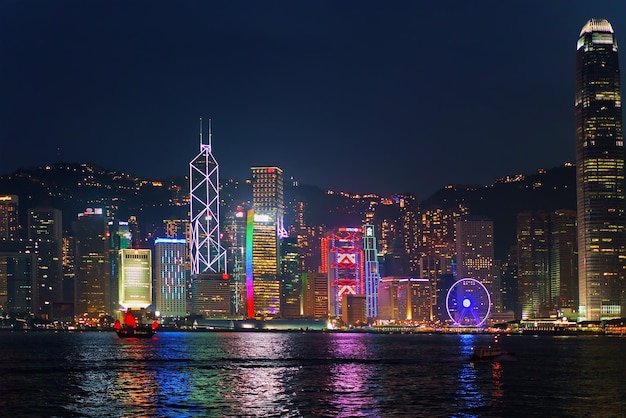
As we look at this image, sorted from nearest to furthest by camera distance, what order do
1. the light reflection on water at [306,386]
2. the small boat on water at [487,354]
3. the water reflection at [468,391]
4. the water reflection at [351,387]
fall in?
the light reflection on water at [306,386] < the water reflection at [351,387] < the water reflection at [468,391] < the small boat on water at [487,354]

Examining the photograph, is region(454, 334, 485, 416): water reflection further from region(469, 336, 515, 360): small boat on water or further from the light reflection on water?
region(469, 336, 515, 360): small boat on water

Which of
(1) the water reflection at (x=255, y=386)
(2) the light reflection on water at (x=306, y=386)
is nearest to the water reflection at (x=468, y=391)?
(2) the light reflection on water at (x=306, y=386)

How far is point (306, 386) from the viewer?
3634 inches

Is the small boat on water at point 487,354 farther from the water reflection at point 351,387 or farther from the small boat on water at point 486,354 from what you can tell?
the water reflection at point 351,387

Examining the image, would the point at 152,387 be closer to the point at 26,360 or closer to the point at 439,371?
the point at 439,371

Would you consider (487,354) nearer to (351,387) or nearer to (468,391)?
(351,387)

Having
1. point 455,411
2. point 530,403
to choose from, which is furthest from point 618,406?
point 455,411

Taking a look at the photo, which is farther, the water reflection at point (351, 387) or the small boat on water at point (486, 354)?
the small boat on water at point (486, 354)

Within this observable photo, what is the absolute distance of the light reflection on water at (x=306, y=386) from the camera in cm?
7412

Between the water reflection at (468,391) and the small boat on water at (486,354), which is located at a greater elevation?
the water reflection at (468,391)

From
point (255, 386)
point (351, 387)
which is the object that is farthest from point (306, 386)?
point (255, 386)

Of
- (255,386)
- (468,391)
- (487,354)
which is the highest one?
(255,386)

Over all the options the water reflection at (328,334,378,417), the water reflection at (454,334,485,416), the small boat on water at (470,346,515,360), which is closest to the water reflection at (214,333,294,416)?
the water reflection at (328,334,378,417)

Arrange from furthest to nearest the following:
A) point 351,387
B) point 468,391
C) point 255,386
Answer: point 255,386
point 351,387
point 468,391
